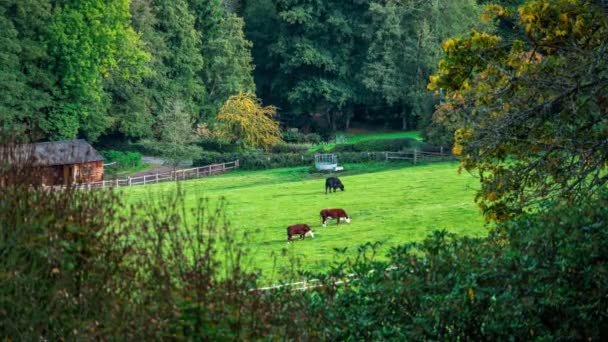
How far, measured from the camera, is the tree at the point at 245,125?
6669 centimetres

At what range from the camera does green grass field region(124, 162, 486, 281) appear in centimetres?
3328

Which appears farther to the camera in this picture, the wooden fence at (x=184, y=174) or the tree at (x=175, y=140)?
the tree at (x=175, y=140)

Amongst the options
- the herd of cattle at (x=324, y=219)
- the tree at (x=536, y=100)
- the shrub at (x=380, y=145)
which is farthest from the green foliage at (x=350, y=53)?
the tree at (x=536, y=100)

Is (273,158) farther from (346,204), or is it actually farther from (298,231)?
(298,231)

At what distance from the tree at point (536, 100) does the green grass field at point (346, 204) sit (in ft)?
29.2

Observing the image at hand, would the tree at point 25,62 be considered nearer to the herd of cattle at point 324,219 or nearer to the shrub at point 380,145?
the shrub at point 380,145

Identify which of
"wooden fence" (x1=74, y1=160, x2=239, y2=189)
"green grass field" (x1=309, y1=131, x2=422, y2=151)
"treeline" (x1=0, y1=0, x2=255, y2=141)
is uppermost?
"treeline" (x1=0, y1=0, x2=255, y2=141)

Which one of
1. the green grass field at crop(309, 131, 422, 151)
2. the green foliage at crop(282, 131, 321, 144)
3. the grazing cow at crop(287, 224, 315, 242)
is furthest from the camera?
the green foliage at crop(282, 131, 321, 144)

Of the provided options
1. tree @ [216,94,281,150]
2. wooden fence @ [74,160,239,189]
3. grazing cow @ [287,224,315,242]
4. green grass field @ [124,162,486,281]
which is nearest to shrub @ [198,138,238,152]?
tree @ [216,94,281,150]

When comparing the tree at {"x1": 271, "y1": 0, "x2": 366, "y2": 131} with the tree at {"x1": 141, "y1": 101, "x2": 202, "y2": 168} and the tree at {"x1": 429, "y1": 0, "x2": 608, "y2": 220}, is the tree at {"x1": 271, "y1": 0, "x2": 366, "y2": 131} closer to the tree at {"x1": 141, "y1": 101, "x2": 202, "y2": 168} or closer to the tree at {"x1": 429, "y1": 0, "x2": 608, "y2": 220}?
the tree at {"x1": 141, "y1": 101, "x2": 202, "y2": 168}

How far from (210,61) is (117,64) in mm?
10197

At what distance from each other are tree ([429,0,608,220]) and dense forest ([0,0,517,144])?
1601 inches

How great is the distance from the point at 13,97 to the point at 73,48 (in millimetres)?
4794

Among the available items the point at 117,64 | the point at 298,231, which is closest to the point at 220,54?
the point at 117,64
